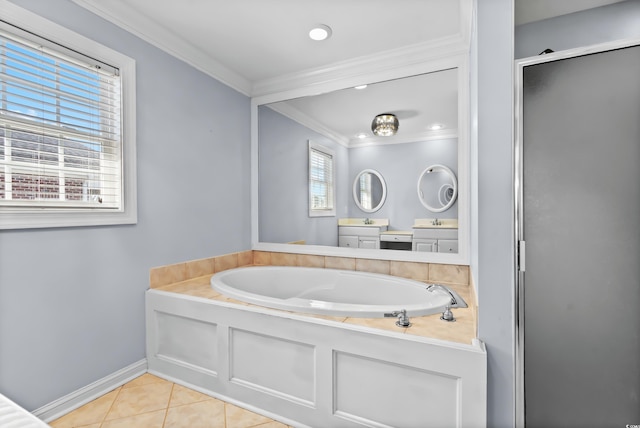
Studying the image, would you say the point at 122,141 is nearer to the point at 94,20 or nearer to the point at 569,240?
the point at 94,20

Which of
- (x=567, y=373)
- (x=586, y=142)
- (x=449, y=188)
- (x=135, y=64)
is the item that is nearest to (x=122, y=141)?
(x=135, y=64)

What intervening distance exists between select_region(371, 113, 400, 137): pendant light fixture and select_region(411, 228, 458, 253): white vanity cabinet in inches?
32.0

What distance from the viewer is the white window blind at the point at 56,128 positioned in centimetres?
152

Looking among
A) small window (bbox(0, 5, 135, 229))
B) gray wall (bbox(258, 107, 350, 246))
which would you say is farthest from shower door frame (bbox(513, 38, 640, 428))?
small window (bbox(0, 5, 135, 229))

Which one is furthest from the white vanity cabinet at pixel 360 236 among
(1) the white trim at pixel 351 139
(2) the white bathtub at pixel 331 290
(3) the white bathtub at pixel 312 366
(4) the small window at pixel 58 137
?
(4) the small window at pixel 58 137

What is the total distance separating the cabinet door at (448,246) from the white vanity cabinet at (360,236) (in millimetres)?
441

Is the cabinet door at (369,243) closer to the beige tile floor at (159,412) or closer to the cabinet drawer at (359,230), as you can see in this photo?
the cabinet drawer at (359,230)

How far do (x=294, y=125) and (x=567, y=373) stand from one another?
2525mm

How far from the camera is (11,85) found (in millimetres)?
1513

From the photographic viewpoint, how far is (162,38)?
7.13 ft

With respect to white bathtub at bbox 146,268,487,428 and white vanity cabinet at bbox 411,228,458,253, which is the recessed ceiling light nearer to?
white vanity cabinet at bbox 411,228,458,253

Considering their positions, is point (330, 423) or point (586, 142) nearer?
point (586, 142)

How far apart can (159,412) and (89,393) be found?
1.52 feet

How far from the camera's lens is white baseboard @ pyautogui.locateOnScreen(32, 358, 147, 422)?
1.64 m
